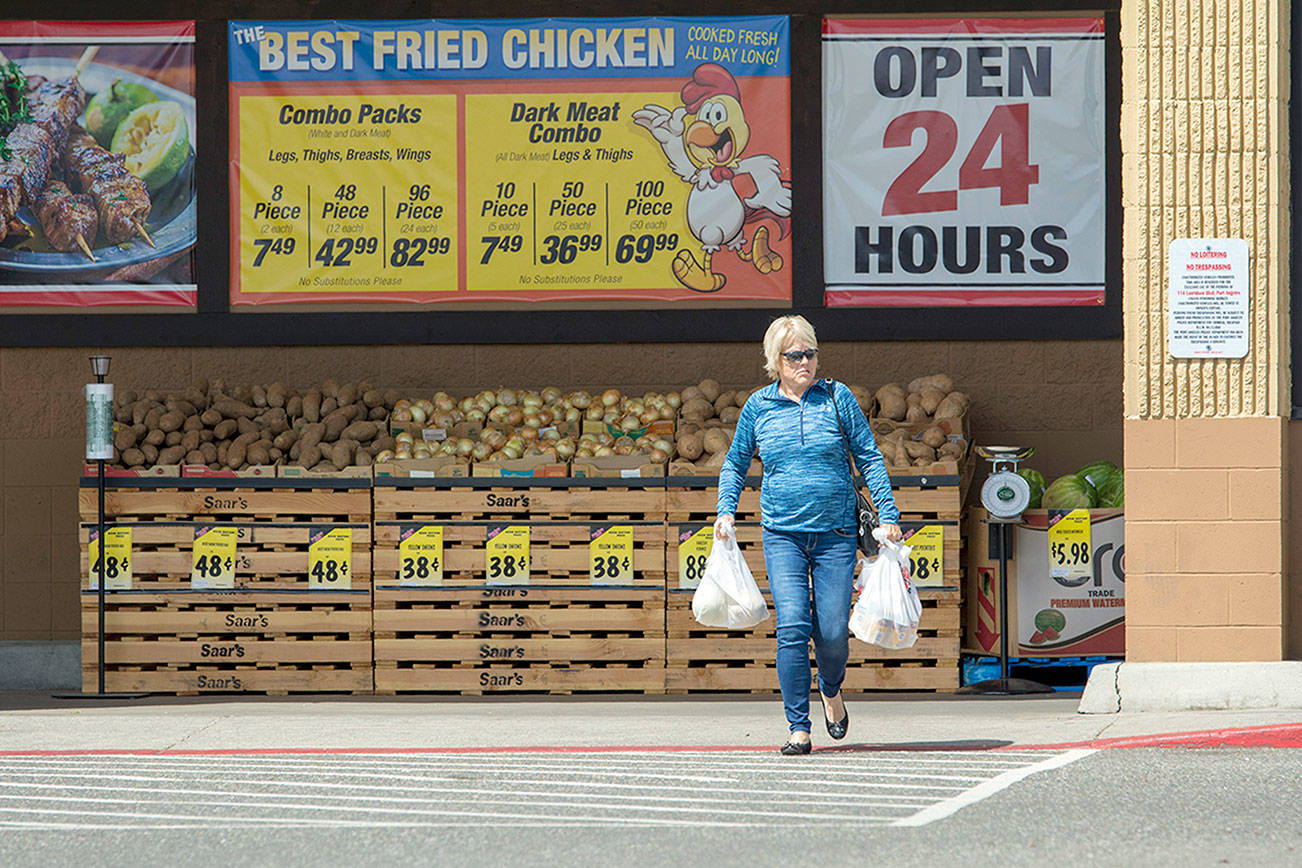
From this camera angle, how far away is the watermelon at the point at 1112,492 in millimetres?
10719

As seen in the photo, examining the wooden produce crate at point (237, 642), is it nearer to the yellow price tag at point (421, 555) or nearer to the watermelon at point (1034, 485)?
the yellow price tag at point (421, 555)

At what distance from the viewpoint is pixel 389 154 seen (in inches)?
473

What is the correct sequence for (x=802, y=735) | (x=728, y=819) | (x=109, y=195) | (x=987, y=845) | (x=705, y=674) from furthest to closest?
(x=109, y=195), (x=705, y=674), (x=802, y=735), (x=728, y=819), (x=987, y=845)

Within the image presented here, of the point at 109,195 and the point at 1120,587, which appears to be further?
the point at 109,195

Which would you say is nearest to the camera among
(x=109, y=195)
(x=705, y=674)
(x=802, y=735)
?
(x=802, y=735)

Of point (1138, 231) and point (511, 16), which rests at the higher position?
point (511, 16)

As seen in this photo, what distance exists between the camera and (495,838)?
559 centimetres

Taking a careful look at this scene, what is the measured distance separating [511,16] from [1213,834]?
8.41 meters

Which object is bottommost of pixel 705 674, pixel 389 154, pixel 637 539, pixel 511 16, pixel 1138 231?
pixel 705 674

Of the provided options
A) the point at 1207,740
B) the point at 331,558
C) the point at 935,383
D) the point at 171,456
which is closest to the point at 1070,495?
the point at 935,383

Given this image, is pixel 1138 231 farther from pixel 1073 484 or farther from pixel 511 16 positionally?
pixel 511 16

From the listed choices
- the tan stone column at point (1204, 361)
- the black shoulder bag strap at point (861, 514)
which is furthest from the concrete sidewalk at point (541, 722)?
the black shoulder bag strap at point (861, 514)

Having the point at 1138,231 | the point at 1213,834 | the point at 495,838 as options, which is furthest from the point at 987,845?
the point at 1138,231

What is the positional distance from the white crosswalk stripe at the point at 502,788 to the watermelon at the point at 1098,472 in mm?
3986
